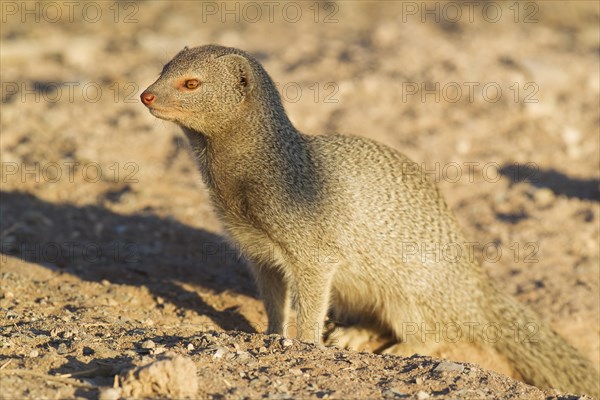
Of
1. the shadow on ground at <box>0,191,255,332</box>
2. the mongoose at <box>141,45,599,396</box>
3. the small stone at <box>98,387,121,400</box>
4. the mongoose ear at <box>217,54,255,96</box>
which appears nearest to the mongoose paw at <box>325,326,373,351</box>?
the mongoose at <box>141,45,599,396</box>

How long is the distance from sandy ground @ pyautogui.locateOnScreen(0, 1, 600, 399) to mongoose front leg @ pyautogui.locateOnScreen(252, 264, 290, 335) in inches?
10.0

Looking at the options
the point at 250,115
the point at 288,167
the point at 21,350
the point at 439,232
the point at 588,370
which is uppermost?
the point at 250,115

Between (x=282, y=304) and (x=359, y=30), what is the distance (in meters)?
5.26

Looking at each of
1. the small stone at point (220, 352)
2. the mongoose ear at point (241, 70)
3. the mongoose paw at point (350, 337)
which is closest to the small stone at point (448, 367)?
the small stone at point (220, 352)

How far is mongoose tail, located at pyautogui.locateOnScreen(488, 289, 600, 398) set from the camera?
439 cm

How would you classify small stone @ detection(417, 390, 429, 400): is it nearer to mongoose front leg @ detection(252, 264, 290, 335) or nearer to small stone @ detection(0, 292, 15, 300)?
mongoose front leg @ detection(252, 264, 290, 335)

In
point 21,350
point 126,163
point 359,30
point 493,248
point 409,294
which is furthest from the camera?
point 359,30

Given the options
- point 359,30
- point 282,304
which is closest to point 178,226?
point 282,304

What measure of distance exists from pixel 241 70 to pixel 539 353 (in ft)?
7.49

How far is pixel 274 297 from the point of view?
4.51 meters

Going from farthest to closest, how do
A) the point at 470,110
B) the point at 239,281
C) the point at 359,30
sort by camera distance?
the point at 359,30 < the point at 470,110 < the point at 239,281

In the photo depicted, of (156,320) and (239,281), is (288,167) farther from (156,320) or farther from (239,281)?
(239,281)

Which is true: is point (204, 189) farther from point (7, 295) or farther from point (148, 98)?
point (7, 295)

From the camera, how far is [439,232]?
A: 4.33 m
